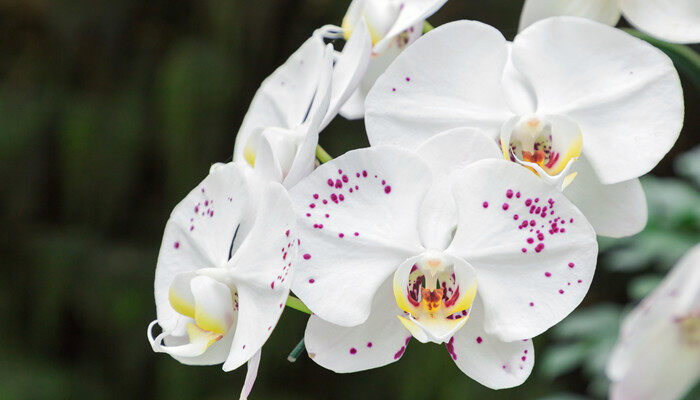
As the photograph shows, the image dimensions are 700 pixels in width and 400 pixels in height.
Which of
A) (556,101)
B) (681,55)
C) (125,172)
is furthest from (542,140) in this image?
(125,172)

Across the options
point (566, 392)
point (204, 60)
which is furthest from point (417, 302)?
point (566, 392)

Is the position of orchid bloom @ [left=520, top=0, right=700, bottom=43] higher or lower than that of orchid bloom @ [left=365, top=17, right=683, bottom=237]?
higher

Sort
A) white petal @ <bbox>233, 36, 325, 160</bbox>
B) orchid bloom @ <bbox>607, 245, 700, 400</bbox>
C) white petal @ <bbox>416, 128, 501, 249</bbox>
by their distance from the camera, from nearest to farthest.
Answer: orchid bloom @ <bbox>607, 245, 700, 400</bbox> < white petal @ <bbox>416, 128, 501, 249</bbox> < white petal @ <bbox>233, 36, 325, 160</bbox>

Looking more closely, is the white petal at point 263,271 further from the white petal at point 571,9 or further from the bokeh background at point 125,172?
the bokeh background at point 125,172

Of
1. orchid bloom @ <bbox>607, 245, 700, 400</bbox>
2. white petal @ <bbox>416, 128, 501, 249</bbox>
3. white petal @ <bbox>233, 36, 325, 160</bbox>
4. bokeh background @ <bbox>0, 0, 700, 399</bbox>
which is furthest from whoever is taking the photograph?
bokeh background @ <bbox>0, 0, 700, 399</bbox>

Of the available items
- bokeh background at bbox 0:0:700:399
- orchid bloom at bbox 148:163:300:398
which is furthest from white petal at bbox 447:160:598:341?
bokeh background at bbox 0:0:700:399

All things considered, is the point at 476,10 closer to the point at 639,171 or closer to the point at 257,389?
the point at 257,389

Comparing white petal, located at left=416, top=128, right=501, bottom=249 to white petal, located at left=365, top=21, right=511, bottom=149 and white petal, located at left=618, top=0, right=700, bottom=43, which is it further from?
white petal, located at left=618, top=0, right=700, bottom=43

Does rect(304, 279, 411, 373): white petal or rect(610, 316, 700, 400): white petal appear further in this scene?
rect(304, 279, 411, 373): white petal
